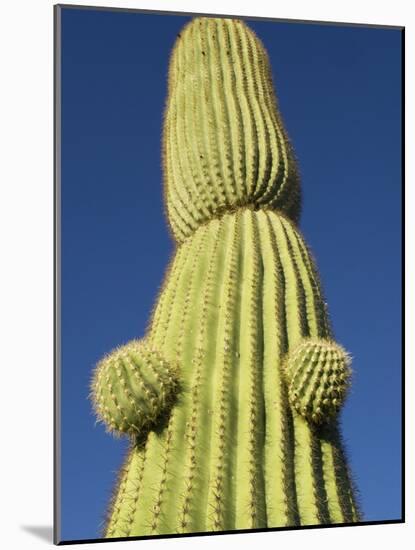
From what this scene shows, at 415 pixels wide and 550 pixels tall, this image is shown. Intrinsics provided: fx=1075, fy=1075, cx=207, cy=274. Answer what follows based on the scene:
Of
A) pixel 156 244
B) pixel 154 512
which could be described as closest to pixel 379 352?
pixel 156 244

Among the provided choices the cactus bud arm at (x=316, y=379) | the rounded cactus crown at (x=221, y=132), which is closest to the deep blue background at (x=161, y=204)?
the rounded cactus crown at (x=221, y=132)

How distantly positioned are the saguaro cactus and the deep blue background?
0.28 ft

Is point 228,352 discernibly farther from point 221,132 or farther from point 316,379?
point 221,132

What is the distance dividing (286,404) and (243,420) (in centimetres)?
20

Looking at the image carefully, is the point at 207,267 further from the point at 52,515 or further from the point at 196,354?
the point at 52,515

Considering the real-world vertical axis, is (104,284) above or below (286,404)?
above

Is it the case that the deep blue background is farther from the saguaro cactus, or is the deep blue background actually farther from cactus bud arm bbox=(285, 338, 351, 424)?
cactus bud arm bbox=(285, 338, 351, 424)

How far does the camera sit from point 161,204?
4.58m

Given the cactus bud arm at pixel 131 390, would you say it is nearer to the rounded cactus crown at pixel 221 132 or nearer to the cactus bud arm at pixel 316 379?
the cactus bud arm at pixel 316 379

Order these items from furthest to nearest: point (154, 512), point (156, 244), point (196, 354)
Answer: point (156, 244) → point (196, 354) → point (154, 512)

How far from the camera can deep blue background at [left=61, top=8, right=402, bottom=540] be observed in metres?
4.09

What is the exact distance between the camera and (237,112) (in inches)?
183

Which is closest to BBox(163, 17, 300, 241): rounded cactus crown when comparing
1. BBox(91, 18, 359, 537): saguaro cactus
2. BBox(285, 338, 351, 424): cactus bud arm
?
BBox(91, 18, 359, 537): saguaro cactus

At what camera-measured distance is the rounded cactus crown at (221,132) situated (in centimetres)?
452
